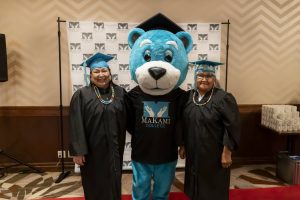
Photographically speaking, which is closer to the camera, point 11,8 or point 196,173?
point 196,173

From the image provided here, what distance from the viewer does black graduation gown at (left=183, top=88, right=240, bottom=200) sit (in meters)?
2.16

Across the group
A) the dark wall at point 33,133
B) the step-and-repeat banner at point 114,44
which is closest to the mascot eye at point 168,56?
the step-and-repeat banner at point 114,44

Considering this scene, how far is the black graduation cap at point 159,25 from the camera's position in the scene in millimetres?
2334

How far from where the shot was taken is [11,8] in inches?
138

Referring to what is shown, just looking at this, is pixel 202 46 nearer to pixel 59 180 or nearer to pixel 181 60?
pixel 181 60

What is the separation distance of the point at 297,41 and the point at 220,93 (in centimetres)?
234

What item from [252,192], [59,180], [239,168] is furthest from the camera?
[239,168]

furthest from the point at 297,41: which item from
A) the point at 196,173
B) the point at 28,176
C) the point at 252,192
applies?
the point at 28,176

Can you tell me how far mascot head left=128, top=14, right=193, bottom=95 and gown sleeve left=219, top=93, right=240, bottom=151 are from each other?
378 mm

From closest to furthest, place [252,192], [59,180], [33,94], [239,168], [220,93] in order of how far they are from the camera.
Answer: [220,93] < [252,192] < [59,180] < [33,94] < [239,168]

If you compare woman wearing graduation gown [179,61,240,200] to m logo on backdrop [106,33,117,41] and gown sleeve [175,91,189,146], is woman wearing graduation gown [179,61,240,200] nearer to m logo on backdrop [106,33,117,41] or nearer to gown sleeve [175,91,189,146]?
gown sleeve [175,91,189,146]

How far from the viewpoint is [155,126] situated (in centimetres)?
225

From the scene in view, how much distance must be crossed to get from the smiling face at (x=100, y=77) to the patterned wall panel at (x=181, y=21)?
1.56 metres

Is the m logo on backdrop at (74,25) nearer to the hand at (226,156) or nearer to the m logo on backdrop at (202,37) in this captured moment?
the m logo on backdrop at (202,37)
